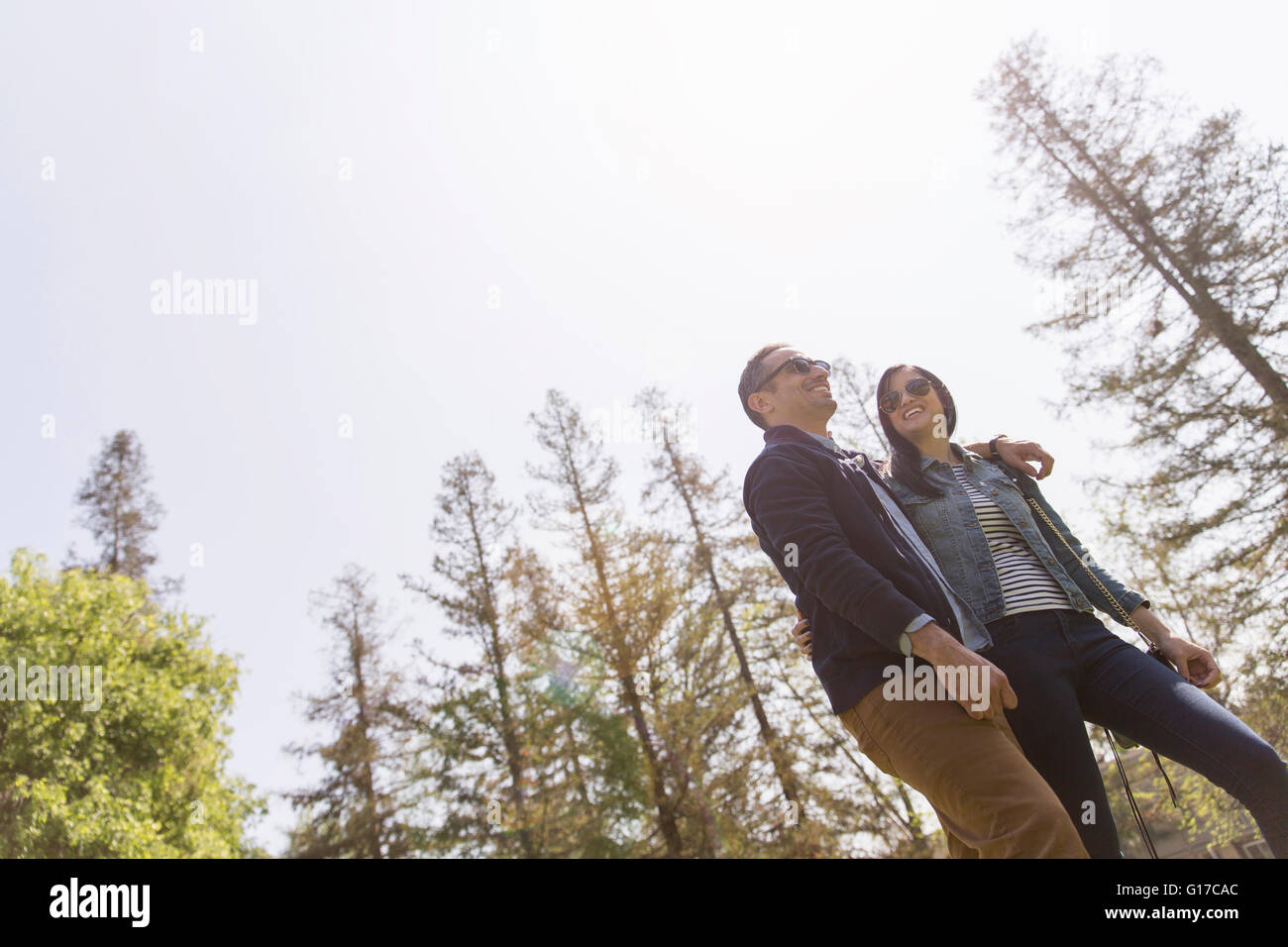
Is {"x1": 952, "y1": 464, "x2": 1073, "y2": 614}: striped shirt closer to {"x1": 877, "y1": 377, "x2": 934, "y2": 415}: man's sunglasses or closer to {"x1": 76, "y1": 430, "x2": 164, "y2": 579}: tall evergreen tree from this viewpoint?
{"x1": 877, "y1": 377, "x2": 934, "y2": 415}: man's sunglasses

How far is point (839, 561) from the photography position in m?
2.25

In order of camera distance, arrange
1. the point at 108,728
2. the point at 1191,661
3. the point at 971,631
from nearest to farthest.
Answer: the point at 971,631 → the point at 1191,661 → the point at 108,728

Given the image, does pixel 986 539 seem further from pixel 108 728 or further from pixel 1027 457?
pixel 108 728

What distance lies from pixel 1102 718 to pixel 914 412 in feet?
4.32

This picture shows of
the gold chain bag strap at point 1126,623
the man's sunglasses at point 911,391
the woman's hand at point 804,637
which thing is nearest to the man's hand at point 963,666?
the woman's hand at point 804,637

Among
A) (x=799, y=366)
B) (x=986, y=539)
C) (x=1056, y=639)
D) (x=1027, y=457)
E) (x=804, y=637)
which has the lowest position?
(x=1056, y=639)

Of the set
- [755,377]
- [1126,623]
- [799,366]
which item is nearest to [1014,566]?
[1126,623]

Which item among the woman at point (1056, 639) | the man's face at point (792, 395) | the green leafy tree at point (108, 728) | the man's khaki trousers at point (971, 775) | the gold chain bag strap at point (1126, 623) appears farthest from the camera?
the green leafy tree at point (108, 728)

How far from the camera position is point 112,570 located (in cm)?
2212

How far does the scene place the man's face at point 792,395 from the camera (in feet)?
9.58

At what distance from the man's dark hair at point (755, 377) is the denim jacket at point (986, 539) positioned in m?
0.61

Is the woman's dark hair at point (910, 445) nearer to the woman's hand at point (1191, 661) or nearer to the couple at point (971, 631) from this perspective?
the couple at point (971, 631)

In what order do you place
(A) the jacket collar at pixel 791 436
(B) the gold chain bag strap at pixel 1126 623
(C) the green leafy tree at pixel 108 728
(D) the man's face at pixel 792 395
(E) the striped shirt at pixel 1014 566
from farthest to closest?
(C) the green leafy tree at pixel 108 728
(D) the man's face at pixel 792 395
(A) the jacket collar at pixel 791 436
(E) the striped shirt at pixel 1014 566
(B) the gold chain bag strap at pixel 1126 623
